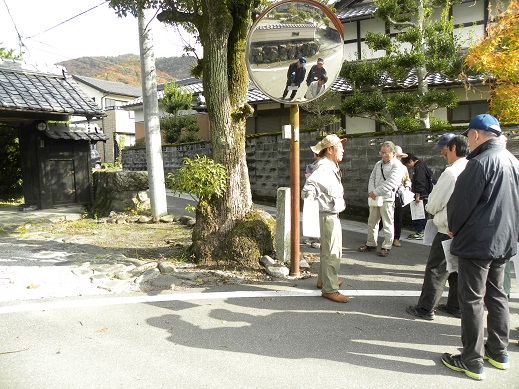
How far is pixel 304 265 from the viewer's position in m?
6.54

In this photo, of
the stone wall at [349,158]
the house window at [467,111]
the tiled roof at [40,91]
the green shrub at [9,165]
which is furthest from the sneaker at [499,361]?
the green shrub at [9,165]

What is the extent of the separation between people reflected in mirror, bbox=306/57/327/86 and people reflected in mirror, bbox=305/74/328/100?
40 millimetres

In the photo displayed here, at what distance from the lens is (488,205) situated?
11.2ft

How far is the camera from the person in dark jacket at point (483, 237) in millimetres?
3406

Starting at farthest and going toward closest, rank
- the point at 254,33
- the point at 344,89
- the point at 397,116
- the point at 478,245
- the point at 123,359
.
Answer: the point at 344,89 < the point at 397,116 < the point at 254,33 < the point at 123,359 < the point at 478,245

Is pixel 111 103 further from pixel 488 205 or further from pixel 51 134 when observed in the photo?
pixel 488 205

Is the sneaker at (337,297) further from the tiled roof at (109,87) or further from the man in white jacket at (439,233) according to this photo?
the tiled roof at (109,87)

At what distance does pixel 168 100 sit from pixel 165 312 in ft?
67.7

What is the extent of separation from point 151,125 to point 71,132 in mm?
3220

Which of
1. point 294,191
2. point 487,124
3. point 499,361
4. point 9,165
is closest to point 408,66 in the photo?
point 294,191

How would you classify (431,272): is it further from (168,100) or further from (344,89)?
(168,100)

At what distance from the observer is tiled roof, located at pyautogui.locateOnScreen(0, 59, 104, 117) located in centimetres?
1049

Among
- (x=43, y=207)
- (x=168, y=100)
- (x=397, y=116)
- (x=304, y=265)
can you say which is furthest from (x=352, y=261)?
(x=168, y=100)

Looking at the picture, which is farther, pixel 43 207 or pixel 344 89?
pixel 344 89
